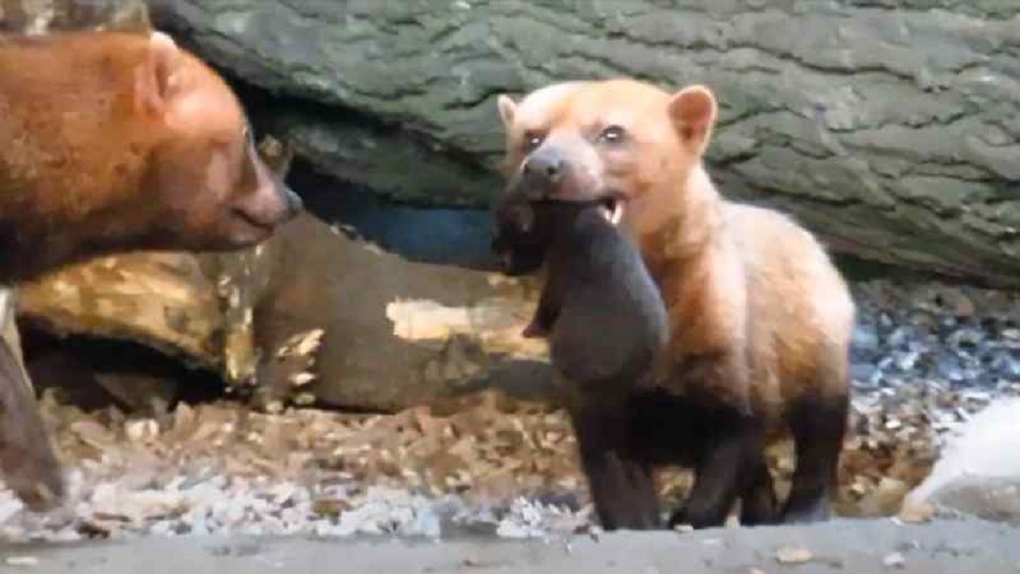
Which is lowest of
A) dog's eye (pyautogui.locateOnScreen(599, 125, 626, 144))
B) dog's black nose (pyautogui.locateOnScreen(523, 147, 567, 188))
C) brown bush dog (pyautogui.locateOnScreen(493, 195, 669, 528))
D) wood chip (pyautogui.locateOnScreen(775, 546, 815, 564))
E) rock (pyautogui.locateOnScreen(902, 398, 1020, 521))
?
rock (pyautogui.locateOnScreen(902, 398, 1020, 521))

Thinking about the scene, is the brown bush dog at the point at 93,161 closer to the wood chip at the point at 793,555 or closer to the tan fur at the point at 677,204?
the tan fur at the point at 677,204

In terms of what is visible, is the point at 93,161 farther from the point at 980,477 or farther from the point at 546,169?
the point at 980,477

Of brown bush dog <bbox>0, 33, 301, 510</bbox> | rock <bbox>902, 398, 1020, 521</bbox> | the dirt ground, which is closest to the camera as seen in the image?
the dirt ground

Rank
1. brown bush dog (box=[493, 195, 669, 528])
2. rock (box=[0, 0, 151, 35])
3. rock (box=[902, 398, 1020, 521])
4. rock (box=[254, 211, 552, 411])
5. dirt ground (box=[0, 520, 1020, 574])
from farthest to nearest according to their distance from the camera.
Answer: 1. rock (box=[254, 211, 552, 411])
2. rock (box=[0, 0, 151, 35])
3. rock (box=[902, 398, 1020, 521])
4. brown bush dog (box=[493, 195, 669, 528])
5. dirt ground (box=[0, 520, 1020, 574])

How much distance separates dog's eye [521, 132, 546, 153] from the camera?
3690 millimetres

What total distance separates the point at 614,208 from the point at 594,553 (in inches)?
28.7

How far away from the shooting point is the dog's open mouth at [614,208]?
362cm

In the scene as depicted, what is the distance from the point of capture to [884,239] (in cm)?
481

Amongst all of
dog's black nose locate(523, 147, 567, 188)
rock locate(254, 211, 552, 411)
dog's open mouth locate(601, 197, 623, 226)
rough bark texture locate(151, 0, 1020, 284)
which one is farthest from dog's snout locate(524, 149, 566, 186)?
rock locate(254, 211, 552, 411)

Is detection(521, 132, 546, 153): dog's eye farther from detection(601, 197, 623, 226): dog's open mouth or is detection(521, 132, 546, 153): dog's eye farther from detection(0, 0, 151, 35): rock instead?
detection(0, 0, 151, 35): rock

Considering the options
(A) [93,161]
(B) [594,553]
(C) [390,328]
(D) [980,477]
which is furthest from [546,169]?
(C) [390,328]

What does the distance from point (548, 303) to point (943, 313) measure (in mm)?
3199

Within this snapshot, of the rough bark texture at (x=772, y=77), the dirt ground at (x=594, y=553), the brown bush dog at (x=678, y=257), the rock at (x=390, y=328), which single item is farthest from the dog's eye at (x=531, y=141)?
the rock at (x=390, y=328)

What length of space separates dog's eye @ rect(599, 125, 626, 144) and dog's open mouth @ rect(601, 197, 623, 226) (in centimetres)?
10
